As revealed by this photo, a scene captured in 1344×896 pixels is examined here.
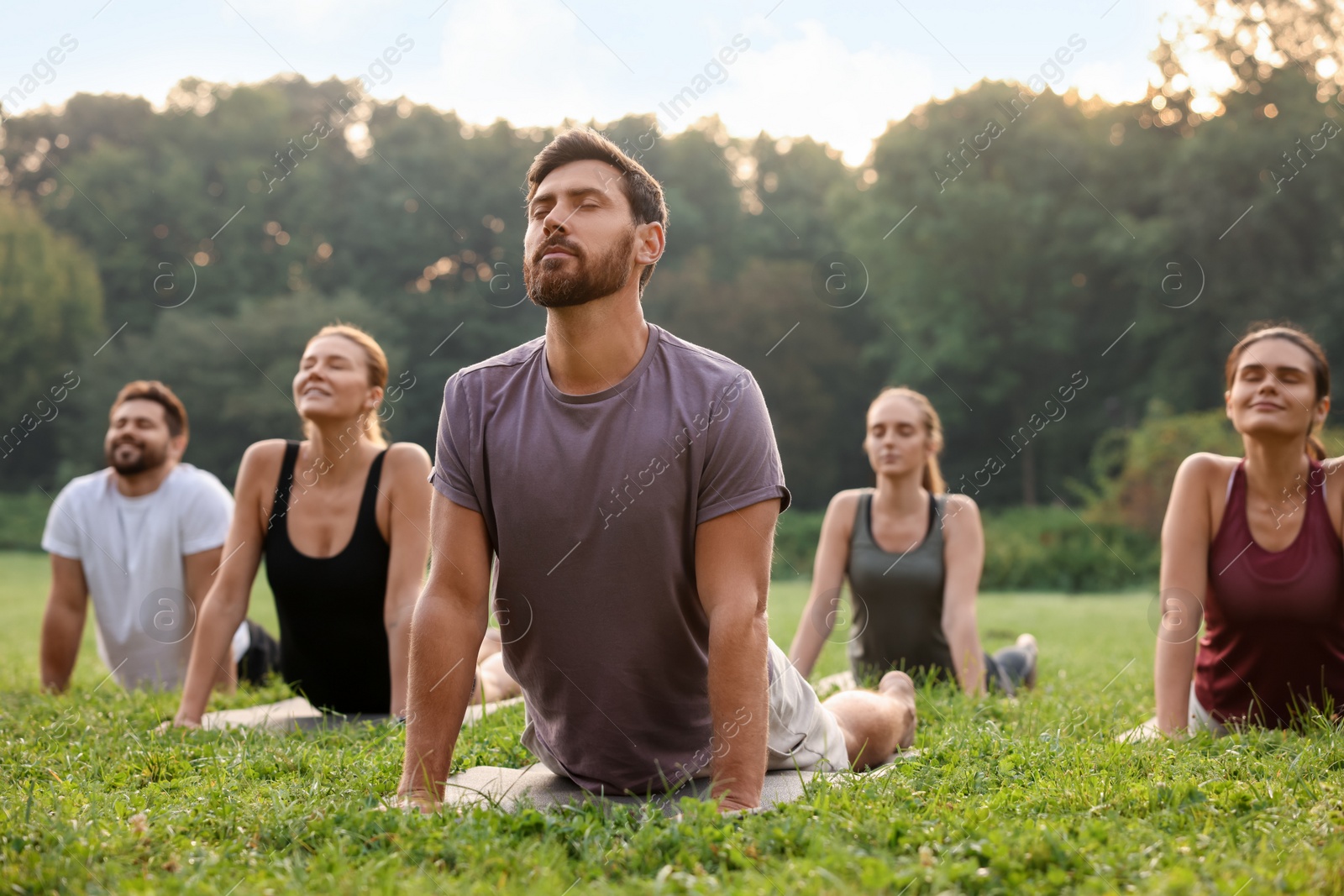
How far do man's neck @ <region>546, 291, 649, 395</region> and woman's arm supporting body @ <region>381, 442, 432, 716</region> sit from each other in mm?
1965

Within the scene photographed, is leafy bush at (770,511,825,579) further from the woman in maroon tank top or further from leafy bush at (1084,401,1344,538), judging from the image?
the woman in maroon tank top

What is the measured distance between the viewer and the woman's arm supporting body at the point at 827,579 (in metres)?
6.23

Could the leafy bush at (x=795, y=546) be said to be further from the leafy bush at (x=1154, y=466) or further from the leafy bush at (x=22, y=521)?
the leafy bush at (x=22, y=521)

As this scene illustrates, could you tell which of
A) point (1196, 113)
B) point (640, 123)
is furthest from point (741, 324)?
point (1196, 113)

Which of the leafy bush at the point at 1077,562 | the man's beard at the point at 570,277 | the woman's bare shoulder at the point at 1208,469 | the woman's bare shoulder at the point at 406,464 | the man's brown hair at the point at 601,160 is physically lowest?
the leafy bush at the point at 1077,562

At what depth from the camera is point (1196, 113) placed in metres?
34.5

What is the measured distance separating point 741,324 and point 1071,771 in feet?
111

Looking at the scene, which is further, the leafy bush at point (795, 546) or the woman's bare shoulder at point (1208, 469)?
the leafy bush at point (795, 546)

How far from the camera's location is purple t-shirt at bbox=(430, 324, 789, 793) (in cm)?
334

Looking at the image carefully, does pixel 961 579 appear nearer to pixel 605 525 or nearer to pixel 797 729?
pixel 797 729

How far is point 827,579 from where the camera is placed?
6.77 metres

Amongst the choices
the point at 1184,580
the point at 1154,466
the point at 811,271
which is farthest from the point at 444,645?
the point at 811,271

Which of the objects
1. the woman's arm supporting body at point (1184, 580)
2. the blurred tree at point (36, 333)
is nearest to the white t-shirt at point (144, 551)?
the woman's arm supporting body at point (1184, 580)

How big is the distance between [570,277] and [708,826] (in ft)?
5.28
